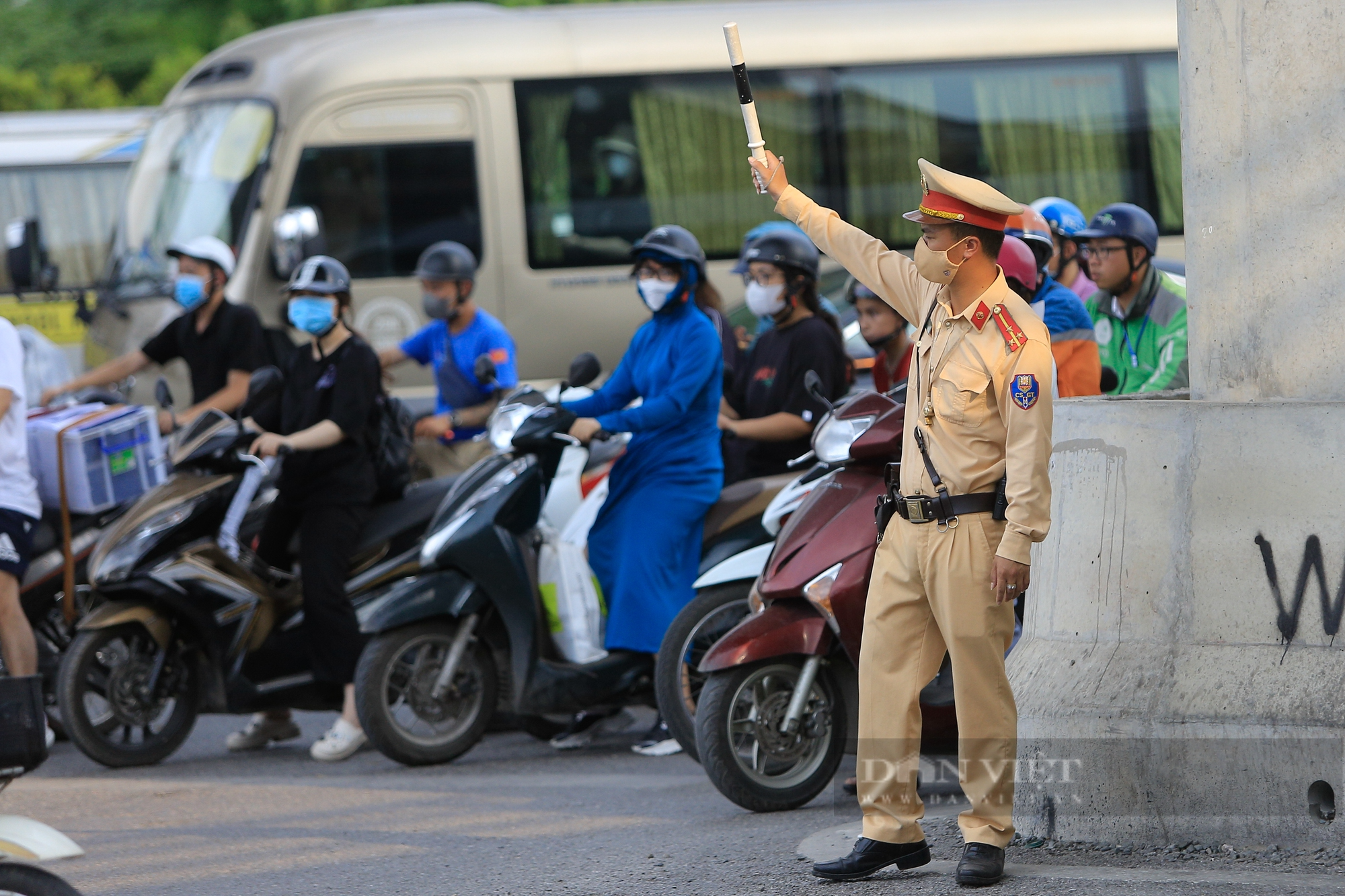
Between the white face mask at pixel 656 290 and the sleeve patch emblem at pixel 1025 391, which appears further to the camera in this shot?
the white face mask at pixel 656 290

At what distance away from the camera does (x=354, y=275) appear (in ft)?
42.9

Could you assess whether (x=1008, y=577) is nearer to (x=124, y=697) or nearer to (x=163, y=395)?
(x=163, y=395)

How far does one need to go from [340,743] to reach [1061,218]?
3.89 meters

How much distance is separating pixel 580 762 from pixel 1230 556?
3246 mm

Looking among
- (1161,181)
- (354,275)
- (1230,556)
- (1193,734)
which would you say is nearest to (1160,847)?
(1193,734)

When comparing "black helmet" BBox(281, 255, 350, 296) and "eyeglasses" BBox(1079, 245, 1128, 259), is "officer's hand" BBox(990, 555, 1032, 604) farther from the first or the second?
"black helmet" BBox(281, 255, 350, 296)

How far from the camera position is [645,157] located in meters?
13.8

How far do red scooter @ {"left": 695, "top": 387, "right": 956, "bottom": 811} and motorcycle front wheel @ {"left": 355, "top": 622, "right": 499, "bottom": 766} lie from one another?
1.63 metres

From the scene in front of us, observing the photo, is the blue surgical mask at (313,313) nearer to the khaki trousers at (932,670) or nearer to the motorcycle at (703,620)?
the motorcycle at (703,620)

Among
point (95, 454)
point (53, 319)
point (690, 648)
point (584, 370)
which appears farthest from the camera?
point (53, 319)

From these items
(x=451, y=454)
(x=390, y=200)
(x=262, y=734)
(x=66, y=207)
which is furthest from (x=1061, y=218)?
(x=66, y=207)

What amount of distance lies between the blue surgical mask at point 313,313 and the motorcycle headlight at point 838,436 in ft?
8.37

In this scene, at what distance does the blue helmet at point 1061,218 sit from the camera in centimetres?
774

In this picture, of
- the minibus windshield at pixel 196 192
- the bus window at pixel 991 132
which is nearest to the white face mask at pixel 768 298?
the minibus windshield at pixel 196 192
